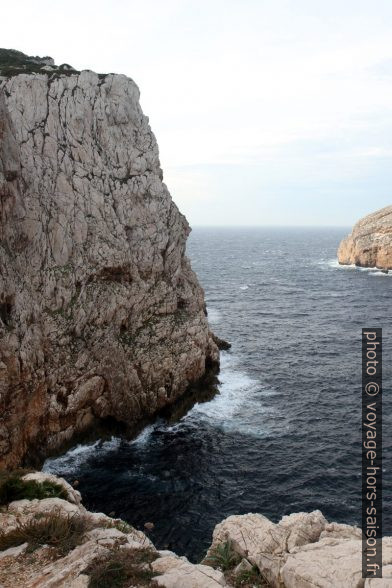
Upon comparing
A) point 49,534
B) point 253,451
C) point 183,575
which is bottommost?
point 253,451

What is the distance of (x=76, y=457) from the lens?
34.5m

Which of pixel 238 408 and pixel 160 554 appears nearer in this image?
pixel 160 554

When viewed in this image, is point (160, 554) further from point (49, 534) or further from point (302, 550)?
point (302, 550)

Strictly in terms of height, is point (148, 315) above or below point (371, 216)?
below

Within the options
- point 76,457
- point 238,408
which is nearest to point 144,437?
point 76,457

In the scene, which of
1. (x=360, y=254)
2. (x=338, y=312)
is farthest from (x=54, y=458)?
(x=360, y=254)

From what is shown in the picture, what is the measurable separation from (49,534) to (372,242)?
400 feet

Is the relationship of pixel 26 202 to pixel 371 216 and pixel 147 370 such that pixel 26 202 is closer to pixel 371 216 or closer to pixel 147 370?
pixel 147 370

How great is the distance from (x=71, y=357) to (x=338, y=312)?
5343 centimetres

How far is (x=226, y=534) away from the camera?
15633 millimetres

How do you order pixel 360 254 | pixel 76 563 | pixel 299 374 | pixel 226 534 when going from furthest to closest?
pixel 360 254
pixel 299 374
pixel 226 534
pixel 76 563

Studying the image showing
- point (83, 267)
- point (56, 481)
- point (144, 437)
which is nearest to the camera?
point (56, 481)

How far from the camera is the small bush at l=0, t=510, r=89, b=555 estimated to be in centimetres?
1405

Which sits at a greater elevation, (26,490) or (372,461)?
(26,490)
